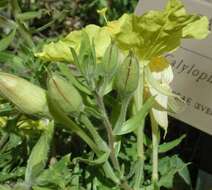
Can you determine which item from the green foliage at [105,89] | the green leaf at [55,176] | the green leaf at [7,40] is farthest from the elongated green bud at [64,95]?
the green leaf at [7,40]

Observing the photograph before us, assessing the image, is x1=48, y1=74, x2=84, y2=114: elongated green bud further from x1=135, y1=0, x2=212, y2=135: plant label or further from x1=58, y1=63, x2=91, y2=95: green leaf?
x1=135, y1=0, x2=212, y2=135: plant label

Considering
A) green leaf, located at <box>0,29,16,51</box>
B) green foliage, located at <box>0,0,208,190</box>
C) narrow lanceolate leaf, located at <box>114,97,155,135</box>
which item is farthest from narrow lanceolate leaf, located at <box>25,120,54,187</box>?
green leaf, located at <box>0,29,16,51</box>

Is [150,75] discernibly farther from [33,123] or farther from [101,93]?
[33,123]

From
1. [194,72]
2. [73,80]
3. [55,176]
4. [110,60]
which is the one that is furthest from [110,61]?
[194,72]

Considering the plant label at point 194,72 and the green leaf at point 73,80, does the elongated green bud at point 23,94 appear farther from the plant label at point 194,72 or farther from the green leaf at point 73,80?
the plant label at point 194,72

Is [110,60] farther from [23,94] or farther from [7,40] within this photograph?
[7,40]

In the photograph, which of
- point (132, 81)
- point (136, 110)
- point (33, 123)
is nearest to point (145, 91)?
point (136, 110)
